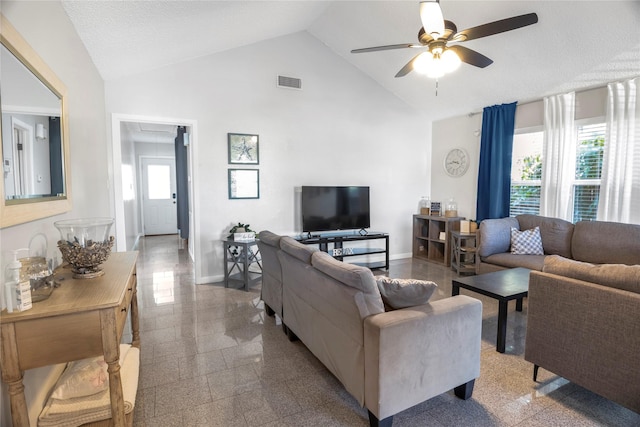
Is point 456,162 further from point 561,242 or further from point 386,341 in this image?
point 386,341

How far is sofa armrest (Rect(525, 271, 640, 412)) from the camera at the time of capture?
1.75 meters

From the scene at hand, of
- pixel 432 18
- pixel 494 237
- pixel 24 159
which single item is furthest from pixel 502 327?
pixel 24 159

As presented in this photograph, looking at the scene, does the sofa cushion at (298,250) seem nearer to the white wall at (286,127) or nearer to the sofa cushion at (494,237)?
the white wall at (286,127)

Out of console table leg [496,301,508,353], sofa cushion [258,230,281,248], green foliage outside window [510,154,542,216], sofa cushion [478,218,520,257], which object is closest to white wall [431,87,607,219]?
green foliage outside window [510,154,542,216]

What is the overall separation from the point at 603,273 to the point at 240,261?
372cm

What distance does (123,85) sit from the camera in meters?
3.93

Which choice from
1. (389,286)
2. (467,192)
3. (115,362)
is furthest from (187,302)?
(467,192)

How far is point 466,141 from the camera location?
5539 mm

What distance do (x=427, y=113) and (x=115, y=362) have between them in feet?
18.9

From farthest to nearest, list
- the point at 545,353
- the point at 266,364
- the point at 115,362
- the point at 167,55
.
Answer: the point at 167,55 → the point at 266,364 → the point at 545,353 → the point at 115,362

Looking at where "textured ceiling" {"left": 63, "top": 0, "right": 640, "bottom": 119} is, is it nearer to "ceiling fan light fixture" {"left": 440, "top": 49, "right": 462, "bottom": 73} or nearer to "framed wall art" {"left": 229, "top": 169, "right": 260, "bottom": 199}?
"ceiling fan light fixture" {"left": 440, "top": 49, "right": 462, "bottom": 73}

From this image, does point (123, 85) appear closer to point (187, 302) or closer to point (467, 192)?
point (187, 302)

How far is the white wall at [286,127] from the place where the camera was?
4.27 meters

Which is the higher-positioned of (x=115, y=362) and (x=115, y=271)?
(x=115, y=271)
